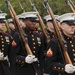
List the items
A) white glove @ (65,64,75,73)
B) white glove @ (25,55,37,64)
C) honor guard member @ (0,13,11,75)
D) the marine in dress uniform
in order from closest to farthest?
white glove @ (65,64,75,73) → the marine in dress uniform → white glove @ (25,55,37,64) → honor guard member @ (0,13,11,75)

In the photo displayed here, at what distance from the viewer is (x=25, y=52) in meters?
7.46

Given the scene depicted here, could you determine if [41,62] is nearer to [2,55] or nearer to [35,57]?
[35,57]

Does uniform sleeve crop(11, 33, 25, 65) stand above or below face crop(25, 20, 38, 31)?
below

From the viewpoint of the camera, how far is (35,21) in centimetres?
756

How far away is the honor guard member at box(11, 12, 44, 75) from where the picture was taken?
7465 millimetres

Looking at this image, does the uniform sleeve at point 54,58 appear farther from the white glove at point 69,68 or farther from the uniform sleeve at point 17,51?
the uniform sleeve at point 17,51

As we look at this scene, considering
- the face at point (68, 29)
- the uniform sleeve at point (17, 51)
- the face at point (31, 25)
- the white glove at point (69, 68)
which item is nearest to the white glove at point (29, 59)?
the uniform sleeve at point (17, 51)

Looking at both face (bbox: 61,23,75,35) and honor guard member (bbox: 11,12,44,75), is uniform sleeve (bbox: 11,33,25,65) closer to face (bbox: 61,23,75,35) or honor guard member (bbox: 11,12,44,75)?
honor guard member (bbox: 11,12,44,75)

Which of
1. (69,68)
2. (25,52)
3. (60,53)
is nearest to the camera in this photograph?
(69,68)

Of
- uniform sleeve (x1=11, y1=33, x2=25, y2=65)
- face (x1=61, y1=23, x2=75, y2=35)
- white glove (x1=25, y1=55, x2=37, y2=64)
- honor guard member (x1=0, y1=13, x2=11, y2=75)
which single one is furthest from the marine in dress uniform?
honor guard member (x1=0, y1=13, x2=11, y2=75)

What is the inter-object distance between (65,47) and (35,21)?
160 centimetres

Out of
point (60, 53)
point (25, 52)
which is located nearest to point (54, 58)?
point (60, 53)

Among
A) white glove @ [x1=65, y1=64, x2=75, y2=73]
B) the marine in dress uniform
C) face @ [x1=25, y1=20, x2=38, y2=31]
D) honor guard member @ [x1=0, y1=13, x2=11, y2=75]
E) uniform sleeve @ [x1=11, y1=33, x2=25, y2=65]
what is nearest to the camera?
white glove @ [x1=65, y1=64, x2=75, y2=73]

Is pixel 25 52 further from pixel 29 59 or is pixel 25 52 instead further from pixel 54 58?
pixel 54 58
